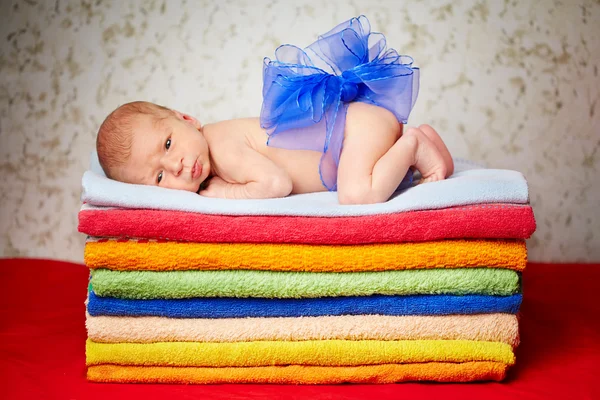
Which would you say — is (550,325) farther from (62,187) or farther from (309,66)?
(62,187)

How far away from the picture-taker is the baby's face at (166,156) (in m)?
1.19

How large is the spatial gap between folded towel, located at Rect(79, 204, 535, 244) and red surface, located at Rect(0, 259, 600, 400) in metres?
0.26

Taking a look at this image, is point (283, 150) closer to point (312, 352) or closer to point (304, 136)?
point (304, 136)

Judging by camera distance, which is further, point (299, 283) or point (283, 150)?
point (283, 150)

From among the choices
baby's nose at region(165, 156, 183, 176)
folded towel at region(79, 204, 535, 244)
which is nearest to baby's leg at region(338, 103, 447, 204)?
folded towel at region(79, 204, 535, 244)

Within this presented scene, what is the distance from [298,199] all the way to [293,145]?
0.14 m

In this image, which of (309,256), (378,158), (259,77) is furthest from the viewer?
(259,77)

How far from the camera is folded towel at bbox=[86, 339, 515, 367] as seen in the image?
1.02 meters

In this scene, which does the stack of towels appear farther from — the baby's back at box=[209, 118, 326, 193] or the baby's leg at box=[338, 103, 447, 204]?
the baby's back at box=[209, 118, 326, 193]

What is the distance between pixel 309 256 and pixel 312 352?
0.17 m

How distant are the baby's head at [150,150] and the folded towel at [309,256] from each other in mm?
223

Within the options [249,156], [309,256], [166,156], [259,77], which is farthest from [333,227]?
[259,77]

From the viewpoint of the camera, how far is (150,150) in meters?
1.19

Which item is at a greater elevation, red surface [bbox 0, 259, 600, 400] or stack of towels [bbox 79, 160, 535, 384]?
stack of towels [bbox 79, 160, 535, 384]
